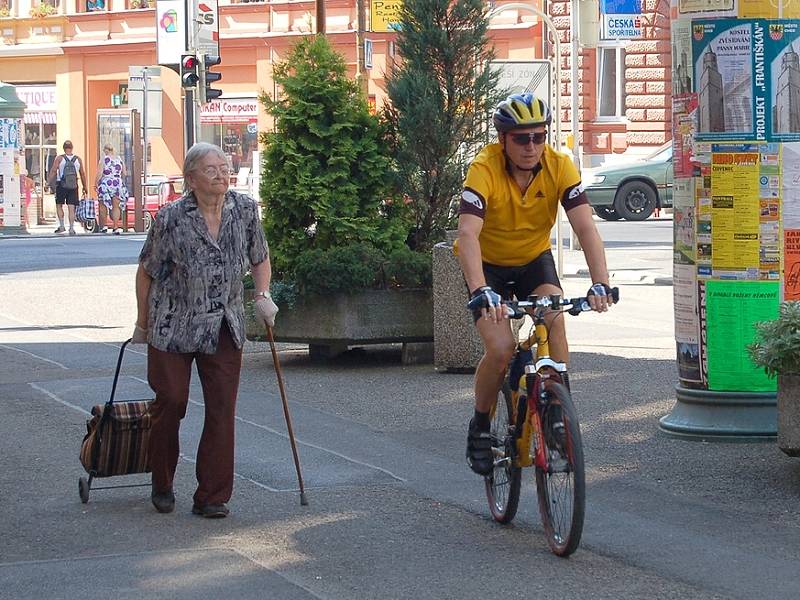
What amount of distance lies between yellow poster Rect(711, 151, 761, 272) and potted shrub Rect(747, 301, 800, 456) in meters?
0.99

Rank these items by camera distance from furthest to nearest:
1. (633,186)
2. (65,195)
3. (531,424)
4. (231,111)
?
(231,111) → (65,195) → (633,186) → (531,424)

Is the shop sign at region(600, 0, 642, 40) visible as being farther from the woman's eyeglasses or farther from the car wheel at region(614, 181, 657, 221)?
the woman's eyeglasses

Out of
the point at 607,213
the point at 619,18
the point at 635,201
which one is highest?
the point at 619,18

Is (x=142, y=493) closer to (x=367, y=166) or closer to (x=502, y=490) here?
(x=502, y=490)

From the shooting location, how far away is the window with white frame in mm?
41062

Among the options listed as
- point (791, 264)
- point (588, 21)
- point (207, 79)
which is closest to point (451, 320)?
point (791, 264)

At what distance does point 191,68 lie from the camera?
1021 inches

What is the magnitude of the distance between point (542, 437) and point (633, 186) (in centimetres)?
2774

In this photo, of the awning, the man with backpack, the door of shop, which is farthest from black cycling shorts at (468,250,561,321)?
the awning

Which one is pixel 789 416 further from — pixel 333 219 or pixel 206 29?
pixel 206 29

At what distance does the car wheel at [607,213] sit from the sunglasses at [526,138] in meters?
27.6

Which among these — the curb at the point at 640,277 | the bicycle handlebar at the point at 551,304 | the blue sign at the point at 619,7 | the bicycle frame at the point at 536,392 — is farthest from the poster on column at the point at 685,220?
the blue sign at the point at 619,7

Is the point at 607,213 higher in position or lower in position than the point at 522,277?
higher

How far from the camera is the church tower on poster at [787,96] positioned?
8500 millimetres
